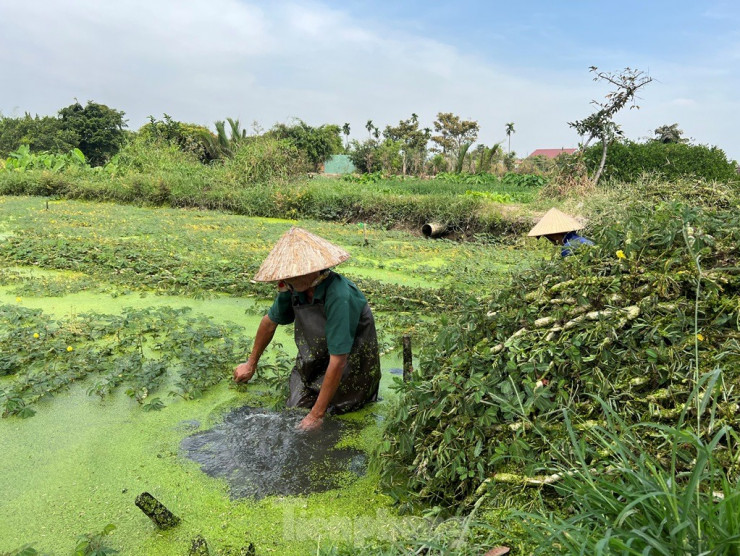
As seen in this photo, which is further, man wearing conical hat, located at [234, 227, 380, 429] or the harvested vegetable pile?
man wearing conical hat, located at [234, 227, 380, 429]

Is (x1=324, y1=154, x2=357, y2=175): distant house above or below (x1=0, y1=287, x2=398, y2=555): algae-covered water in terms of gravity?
above

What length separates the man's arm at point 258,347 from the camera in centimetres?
302

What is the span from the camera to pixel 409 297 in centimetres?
523

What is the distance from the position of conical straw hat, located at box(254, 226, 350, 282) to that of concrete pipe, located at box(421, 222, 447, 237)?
27.3 feet

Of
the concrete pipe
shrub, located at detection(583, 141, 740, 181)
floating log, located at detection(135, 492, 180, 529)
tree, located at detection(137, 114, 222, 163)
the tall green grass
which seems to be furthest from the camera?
tree, located at detection(137, 114, 222, 163)

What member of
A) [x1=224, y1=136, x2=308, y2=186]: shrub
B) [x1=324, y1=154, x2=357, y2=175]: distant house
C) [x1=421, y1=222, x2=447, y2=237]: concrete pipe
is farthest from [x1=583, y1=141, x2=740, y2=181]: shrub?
[x1=324, y1=154, x2=357, y2=175]: distant house

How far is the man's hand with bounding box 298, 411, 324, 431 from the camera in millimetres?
2744

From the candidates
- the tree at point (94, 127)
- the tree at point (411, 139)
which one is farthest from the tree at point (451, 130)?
the tree at point (94, 127)

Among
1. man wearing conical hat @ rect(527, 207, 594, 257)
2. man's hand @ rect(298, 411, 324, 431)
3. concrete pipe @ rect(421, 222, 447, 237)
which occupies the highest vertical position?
man wearing conical hat @ rect(527, 207, 594, 257)

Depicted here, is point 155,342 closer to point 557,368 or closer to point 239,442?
point 239,442

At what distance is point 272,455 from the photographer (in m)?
2.60

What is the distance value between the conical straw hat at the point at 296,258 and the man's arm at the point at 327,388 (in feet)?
1.45

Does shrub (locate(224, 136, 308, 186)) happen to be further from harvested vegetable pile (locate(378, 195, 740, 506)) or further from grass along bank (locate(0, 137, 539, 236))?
harvested vegetable pile (locate(378, 195, 740, 506))

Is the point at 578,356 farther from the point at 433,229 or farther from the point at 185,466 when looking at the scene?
the point at 433,229
